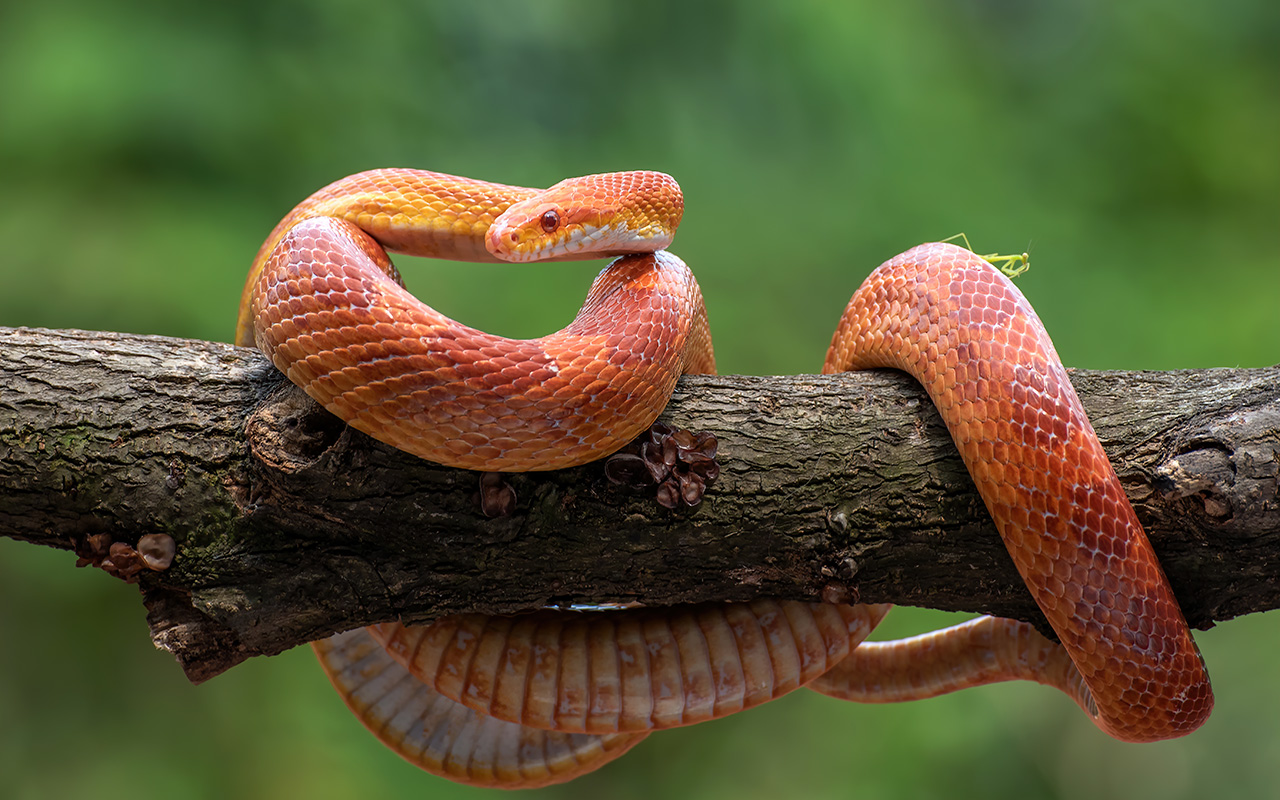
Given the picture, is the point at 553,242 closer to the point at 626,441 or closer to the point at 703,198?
the point at 626,441

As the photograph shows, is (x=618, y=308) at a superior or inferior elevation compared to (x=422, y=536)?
superior

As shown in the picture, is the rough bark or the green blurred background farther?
the green blurred background

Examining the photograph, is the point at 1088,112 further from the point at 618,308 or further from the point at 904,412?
the point at 618,308

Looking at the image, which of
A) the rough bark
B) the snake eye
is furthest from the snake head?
the rough bark

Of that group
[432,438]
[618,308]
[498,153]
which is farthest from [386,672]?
[498,153]

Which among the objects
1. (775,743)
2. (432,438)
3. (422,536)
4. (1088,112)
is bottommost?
(775,743)

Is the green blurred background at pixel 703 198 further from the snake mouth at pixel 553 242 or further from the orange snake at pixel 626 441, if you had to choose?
the snake mouth at pixel 553 242

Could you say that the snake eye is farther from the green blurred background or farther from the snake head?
the green blurred background
